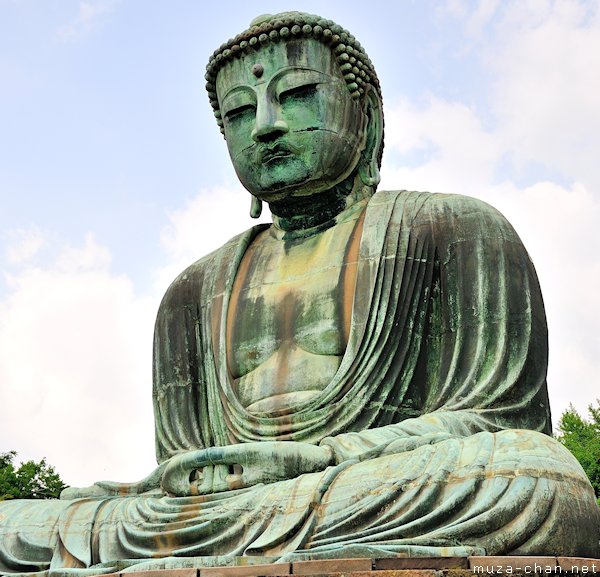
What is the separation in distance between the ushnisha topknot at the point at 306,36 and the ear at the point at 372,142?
0.15 metres

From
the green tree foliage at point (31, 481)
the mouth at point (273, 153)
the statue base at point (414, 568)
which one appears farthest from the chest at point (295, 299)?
the green tree foliage at point (31, 481)

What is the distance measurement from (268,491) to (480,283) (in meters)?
2.43

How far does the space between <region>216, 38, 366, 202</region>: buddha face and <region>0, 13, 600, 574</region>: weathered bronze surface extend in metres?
0.02

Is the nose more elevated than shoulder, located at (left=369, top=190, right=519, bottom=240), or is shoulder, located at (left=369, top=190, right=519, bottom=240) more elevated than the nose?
the nose

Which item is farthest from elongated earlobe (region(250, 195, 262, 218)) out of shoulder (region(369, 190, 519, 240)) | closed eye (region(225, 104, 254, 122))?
shoulder (region(369, 190, 519, 240))

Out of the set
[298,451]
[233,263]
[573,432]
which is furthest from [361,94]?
[573,432]

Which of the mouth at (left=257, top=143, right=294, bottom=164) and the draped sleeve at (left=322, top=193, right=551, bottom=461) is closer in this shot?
the draped sleeve at (left=322, top=193, right=551, bottom=461)

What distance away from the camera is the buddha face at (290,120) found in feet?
33.1

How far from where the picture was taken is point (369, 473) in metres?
7.73

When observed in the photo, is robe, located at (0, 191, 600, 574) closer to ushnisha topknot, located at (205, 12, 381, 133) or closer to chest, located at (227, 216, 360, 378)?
chest, located at (227, 216, 360, 378)

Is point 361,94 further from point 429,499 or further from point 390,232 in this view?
A: point 429,499

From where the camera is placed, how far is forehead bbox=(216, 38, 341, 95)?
10219 millimetres

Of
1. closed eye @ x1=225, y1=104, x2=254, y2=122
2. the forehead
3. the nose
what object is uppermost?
the forehead

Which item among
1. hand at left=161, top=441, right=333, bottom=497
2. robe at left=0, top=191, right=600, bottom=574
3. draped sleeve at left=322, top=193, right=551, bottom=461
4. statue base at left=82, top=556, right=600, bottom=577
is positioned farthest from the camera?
draped sleeve at left=322, top=193, right=551, bottom=461
